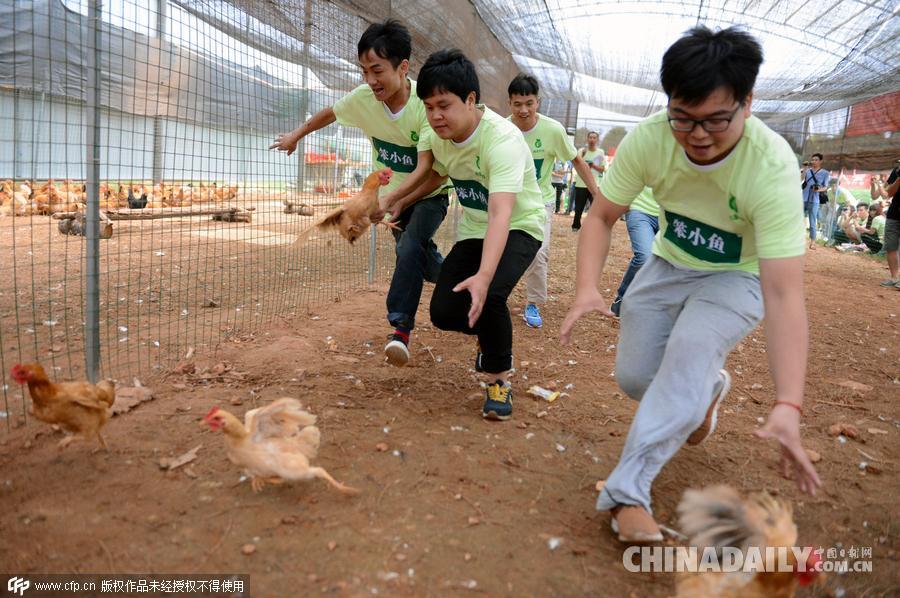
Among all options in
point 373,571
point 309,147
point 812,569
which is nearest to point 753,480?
point 812,569

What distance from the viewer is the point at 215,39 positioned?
13.1 ft

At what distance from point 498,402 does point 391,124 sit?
1.88 metres

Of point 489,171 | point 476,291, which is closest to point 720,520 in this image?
point 476,291

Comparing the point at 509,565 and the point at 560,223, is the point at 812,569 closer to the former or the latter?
the point at 509,565

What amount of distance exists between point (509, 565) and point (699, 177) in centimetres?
161

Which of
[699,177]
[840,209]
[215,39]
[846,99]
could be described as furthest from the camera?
[840,209]

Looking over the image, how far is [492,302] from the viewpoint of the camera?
315 centimetres

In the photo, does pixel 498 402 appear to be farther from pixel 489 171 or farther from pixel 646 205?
pixel 646 205

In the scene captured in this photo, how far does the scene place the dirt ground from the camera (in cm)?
201

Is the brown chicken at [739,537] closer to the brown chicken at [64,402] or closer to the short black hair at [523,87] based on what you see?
the brown chicken at [64,402]

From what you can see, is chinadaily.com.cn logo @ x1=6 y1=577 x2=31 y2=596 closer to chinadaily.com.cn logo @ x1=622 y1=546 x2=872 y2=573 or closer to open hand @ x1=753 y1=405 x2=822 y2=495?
chinadaily.com.cn logo @ x1=622 y1=546 x2=872 y2=573

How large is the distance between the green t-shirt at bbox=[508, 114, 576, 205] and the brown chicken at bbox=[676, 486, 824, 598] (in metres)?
3.90

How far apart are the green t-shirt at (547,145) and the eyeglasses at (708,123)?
3.26 meters

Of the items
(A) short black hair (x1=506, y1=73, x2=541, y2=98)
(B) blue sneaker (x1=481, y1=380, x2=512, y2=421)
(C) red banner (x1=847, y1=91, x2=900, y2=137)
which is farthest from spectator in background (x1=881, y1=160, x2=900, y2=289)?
(B) blue sneaker (x1=481, y1=380, x2=512, y2=421)
